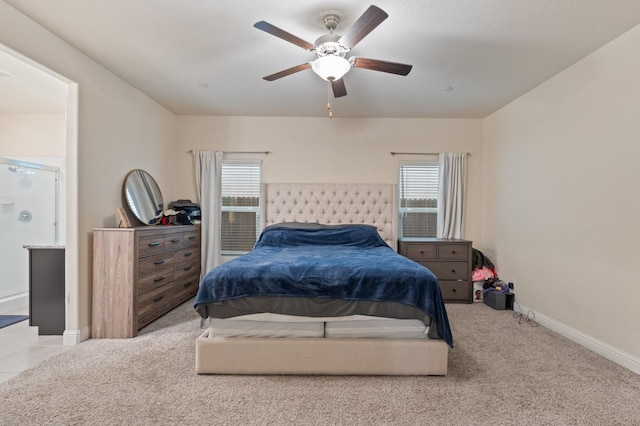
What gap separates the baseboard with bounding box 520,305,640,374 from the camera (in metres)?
2.32

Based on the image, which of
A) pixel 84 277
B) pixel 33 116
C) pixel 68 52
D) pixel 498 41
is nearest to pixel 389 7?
pixel 498 41

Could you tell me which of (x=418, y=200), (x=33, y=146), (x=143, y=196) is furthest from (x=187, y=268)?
(x=418, y=200)

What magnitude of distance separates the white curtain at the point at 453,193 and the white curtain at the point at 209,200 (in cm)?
343

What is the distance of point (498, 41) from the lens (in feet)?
8.17

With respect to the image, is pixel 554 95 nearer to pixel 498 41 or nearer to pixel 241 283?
pixel 498 41

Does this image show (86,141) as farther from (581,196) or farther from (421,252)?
(581,196)

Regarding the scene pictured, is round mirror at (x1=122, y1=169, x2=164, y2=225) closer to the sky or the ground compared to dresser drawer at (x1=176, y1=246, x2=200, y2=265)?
closer to the sky

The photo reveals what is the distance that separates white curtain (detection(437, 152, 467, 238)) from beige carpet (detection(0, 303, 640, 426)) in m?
2.10

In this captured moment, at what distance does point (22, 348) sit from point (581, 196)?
17.6ft

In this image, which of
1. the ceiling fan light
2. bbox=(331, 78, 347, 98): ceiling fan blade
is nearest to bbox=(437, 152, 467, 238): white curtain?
bbox=(331, 78, 347, 98): ceiling fan blade

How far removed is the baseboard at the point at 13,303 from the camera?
3.62 meters

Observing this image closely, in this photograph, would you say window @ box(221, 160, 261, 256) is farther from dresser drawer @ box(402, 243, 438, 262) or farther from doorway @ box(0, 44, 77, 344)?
dresser drawer @ box(402, 243, 438, 262)

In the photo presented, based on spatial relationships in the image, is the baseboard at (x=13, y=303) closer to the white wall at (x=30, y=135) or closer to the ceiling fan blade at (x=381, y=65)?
the white wall at (x=30, y=135)

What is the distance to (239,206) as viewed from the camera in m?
4.65
